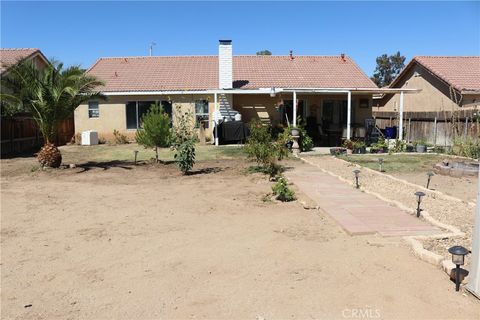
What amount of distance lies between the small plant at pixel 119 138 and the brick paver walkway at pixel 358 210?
1419 cm

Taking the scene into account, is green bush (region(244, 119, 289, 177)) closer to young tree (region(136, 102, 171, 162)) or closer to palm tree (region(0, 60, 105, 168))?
young tree (region(136, 102, 171, 162))

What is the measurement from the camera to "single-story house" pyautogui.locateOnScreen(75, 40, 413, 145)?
2247cm

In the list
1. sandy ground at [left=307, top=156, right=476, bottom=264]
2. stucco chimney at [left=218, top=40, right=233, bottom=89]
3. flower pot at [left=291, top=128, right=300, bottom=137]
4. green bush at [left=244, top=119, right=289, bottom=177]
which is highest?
stucco chimney at [left=218, top=40, right=233, bottom=89]

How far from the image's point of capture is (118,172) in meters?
13.3

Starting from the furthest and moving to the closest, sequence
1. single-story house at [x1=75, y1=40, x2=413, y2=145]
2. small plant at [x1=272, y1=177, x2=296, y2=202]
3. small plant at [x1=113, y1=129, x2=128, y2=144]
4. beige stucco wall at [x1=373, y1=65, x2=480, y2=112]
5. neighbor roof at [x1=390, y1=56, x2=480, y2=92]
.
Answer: beige stucco wall at [x1=373, y1=65, x2=480, y2=112], neighbor roof at [x1=390, y1=56, x2=480, y2=92], small plant at [x1=113, y1=129, x2=128, y2=144], single-story house at [x1=75, y1=40, x2=413, y2=145], small plant at [x1=272, y1=177, x2=296, y2=202]

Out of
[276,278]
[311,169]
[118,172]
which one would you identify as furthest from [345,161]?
[276,278]

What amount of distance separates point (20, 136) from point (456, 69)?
22.4 metres

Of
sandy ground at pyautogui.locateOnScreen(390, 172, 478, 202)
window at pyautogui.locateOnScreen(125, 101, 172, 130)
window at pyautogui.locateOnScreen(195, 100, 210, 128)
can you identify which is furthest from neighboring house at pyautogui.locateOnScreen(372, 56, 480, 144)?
window at pyautogui.locateOnScreen(125, 101, 172, 130)

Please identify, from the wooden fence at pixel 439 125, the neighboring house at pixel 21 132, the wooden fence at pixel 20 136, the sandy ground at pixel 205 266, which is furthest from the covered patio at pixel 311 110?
the sandy ground at pixel 205 266

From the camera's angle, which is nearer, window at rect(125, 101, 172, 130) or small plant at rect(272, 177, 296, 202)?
small plant at rect(272, 177, 296, 202)

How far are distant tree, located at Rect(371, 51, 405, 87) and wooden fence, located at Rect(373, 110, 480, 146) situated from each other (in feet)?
A: 157

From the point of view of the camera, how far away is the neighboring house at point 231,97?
22531mm

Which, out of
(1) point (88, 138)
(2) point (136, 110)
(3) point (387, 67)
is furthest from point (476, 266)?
(3) point (387, 67)

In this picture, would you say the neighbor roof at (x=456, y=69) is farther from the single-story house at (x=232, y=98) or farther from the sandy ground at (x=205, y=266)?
the sandy ground at (x=205, y=266)
